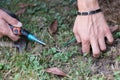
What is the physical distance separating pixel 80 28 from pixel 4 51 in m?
0.59

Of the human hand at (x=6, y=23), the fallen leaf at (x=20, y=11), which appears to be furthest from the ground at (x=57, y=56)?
the human hand at (x=6, y=23)

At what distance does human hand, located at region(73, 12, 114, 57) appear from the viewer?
7.33 feet

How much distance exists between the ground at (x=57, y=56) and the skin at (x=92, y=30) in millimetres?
82

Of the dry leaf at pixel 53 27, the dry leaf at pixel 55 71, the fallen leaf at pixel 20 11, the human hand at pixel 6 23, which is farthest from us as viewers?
the fallen leaf at pixel 20 11

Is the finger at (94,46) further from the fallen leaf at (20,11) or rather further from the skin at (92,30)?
the fallen leaf at (20,11)

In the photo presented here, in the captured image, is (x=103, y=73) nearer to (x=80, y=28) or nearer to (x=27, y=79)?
(x=80, y=28)

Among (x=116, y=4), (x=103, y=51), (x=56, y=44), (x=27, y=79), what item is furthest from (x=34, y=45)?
(x=116, y=4)

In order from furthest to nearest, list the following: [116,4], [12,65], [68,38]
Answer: [116,4]
[68,38]
[12,65]

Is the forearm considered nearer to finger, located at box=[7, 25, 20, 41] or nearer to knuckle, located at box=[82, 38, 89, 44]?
knuckle, located at box=[82, 38, 89, 44]

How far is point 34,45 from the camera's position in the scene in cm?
250

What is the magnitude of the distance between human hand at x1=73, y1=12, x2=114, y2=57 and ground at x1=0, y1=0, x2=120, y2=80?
0.26ft

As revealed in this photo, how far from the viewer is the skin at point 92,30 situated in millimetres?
2236

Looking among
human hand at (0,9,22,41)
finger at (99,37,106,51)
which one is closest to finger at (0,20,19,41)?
human hand at (0,9,22,41)

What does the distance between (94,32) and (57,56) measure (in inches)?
12.0
